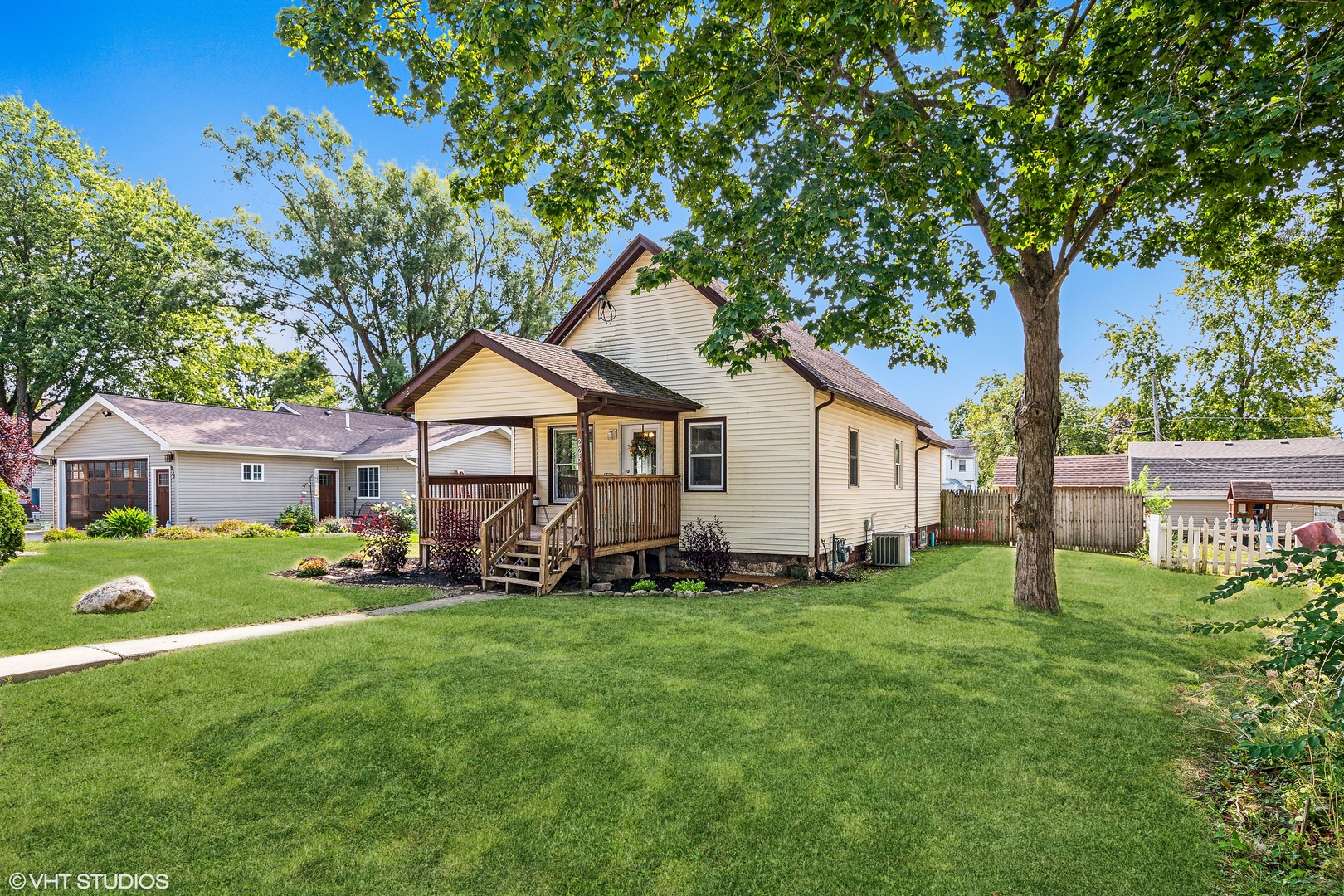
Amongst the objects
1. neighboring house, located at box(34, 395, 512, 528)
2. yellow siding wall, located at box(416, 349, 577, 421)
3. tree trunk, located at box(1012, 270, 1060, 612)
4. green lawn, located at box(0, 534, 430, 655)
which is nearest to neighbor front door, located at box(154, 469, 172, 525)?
neighboring house, located at box(34, 395, 512, 528)

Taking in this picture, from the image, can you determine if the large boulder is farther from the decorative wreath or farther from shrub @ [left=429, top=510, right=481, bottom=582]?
the decorative wreath

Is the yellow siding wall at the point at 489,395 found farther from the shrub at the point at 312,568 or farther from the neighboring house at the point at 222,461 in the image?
the neighboring house at the point at 222,461

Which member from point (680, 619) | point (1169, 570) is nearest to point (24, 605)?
point (680, 619)

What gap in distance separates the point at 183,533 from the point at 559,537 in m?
14.5

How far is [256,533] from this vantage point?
20141mm

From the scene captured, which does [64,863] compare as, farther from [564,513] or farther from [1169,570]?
[1169,570]

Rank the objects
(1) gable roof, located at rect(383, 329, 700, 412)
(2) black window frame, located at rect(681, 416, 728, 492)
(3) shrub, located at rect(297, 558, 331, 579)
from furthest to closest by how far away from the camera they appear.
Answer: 1. (2) black window frame, located at rect(681, 416, 728, 492)
2. (3) shrub, located at rect(297, 558, 331, 579)
3. (1) gable roof, located at rect(383, 329, 700, 412)

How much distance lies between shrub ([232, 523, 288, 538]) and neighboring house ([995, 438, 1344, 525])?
1156 inches

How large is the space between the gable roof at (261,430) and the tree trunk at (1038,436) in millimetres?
18140

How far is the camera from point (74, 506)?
2302 centimetres

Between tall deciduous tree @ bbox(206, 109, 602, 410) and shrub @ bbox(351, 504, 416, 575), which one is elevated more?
tall deciduous tree @ bbox(206, 109, 602, 410)

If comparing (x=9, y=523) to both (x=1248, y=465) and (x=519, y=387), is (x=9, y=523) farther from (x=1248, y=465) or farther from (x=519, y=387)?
(x=1248, y=465)

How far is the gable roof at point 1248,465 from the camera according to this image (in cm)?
2177

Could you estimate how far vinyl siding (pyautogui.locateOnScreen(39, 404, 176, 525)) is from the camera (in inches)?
839
